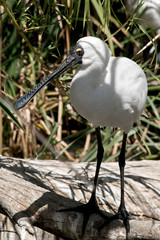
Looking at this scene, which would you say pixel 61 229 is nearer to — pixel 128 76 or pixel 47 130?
pixel 128 76

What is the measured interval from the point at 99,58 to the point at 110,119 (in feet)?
0.83

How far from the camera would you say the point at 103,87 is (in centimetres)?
173

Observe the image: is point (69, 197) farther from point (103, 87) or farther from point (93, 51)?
point (93, 51)

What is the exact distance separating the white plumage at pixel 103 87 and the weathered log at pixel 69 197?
361 millimetres

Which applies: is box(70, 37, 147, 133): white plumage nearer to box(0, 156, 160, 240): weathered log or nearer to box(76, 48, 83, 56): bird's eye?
box(76, 48, 83, 56): bird's eye

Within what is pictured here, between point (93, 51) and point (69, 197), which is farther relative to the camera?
point (69, 197)

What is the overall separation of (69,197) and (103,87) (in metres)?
0.67

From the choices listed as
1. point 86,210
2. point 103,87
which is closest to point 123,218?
point 86,210

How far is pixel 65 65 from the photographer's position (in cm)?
176

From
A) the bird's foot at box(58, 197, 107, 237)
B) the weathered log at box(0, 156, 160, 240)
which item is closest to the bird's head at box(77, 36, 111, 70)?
the weathered log at box(0, 156, 160, 240)

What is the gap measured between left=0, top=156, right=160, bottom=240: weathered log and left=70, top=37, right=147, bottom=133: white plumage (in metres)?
0.36

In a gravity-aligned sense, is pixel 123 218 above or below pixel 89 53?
below

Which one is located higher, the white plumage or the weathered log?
the white plumage

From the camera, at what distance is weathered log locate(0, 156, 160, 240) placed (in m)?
1.81
